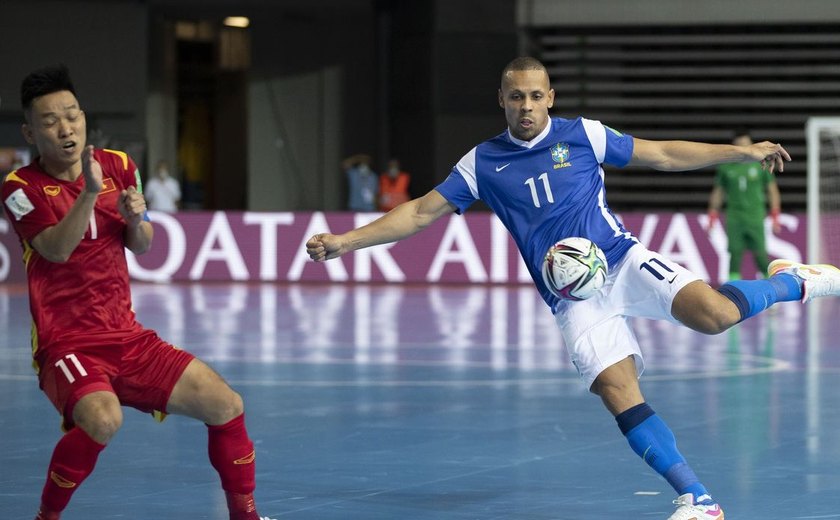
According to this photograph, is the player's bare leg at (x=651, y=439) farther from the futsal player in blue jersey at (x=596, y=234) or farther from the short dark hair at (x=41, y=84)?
the short dark hair at (x=41, y=84)

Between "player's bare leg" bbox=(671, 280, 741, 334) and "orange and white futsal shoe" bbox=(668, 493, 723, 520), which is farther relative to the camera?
"player's bare leg" bbox=(671, 280, 741, 334)

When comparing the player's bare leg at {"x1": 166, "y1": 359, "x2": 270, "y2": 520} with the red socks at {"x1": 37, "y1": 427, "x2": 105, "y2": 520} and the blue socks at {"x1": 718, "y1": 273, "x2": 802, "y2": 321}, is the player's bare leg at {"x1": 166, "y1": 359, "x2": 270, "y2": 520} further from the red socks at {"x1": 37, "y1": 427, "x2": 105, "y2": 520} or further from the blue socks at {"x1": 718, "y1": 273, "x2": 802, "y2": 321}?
the blue socks at {"x1": 718, "y1": 273, "x2": 802, "y2": 321}

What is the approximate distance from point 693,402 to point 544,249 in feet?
13.8

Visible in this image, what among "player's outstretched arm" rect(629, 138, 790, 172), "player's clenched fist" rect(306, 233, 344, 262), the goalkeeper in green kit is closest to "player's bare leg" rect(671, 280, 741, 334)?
"player's outstretched arm" rect(629, 138, 790, 172)

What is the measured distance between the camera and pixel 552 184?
6.73 meters

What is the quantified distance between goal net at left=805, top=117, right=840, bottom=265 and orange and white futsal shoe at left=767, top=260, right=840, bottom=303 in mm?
11643

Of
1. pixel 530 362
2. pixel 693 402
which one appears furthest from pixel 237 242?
pixel 693 402

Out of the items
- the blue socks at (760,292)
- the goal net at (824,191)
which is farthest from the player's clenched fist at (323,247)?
the goal net at (824,191)

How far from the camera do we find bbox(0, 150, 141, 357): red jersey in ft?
19.4

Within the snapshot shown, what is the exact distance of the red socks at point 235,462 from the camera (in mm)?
6238

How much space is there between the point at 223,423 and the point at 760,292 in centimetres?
262

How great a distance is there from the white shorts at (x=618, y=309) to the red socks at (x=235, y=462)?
1574 millimetres

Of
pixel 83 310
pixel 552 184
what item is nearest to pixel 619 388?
pixel 552 184

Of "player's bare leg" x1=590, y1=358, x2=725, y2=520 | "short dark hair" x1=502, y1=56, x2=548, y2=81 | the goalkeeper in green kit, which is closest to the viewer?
"player's bare leg" x1=590, y1=358, x2=725, y2=520
